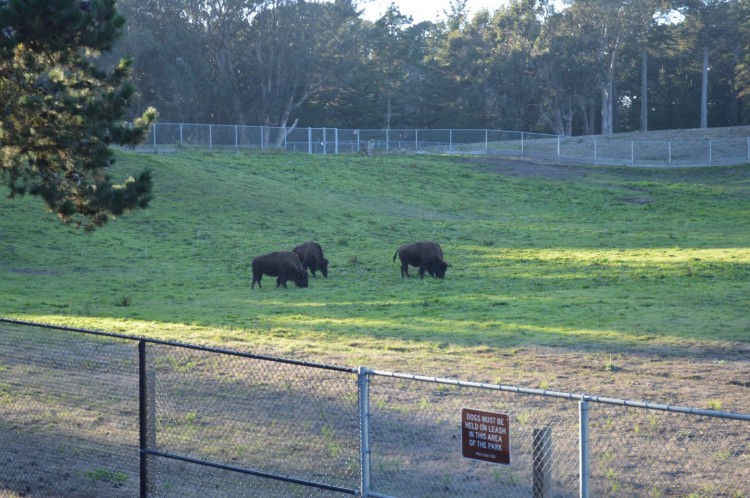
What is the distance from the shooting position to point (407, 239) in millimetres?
38312

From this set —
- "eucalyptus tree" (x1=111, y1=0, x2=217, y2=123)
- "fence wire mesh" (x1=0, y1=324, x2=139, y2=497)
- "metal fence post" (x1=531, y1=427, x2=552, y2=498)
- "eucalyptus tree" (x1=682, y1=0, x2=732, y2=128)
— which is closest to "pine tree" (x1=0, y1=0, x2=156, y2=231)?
"fence wire mesh" (x1=0, y1=324, x2=139, y2=497)

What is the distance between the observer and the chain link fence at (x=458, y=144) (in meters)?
59.0

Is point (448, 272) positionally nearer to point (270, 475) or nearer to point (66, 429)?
point (66, 429)

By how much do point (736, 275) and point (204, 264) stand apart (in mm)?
16045

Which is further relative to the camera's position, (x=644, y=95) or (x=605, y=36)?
(x=605, y=36)

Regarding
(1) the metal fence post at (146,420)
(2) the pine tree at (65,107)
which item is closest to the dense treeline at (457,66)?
(2) the pine tree at (65,107)

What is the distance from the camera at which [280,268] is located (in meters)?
27.4

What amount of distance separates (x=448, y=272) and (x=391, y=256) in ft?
13.8

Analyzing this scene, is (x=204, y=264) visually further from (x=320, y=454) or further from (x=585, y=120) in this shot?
(x=585, y=120)

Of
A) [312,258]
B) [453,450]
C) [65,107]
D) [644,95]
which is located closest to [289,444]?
[453,450]

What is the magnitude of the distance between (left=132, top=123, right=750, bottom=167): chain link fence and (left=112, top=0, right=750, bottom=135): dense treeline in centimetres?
1043

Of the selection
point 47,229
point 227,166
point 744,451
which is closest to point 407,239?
point 47,229

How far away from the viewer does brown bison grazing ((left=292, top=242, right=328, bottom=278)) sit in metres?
29.2

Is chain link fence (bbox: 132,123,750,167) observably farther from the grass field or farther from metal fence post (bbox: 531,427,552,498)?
metal fence post (bbox: 531,427,552,498)
